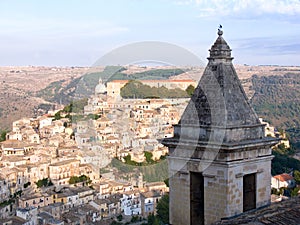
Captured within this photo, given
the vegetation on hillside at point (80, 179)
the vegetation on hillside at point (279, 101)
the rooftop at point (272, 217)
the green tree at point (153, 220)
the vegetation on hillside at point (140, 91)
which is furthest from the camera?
the vegetation on hillside at point (279, 101)

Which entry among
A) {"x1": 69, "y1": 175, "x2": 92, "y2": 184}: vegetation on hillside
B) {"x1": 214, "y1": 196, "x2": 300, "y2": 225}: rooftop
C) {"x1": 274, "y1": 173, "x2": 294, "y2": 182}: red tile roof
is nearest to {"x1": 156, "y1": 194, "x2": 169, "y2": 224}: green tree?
{"x1": 274, "y1": 173, "x2": 294, "y2": 182}: red tile roof

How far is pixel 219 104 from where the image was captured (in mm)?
4840

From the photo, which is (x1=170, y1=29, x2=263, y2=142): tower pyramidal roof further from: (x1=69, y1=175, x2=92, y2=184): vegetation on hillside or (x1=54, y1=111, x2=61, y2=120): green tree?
(x1=54, y1=111, x2=61, y2=120): green tree

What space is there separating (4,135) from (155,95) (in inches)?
1371

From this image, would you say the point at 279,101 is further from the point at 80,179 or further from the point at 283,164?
the point at 80,179

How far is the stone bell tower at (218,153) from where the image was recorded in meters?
4.78

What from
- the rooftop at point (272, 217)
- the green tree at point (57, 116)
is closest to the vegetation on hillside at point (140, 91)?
the rooftop at point (272, 217)

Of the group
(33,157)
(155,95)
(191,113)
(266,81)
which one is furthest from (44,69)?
(191,113)

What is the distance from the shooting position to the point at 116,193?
3297 cm

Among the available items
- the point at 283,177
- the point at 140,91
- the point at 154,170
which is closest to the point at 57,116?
the point at 283,177

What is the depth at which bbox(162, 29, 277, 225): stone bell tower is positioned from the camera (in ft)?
15.7

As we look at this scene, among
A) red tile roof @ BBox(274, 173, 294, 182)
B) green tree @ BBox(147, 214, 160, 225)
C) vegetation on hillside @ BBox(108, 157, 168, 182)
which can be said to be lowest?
green tree @ BBox(147, 214, 160, 225)

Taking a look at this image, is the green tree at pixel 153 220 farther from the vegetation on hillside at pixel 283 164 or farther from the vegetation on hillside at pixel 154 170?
the vegetation on hillside at pixel 283 164

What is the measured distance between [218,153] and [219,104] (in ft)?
1.38
